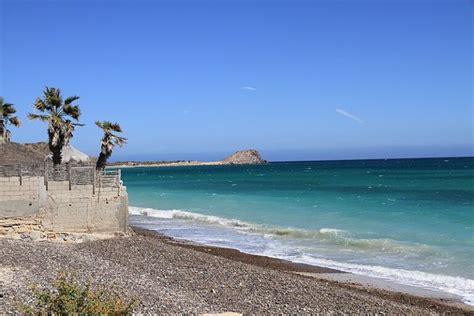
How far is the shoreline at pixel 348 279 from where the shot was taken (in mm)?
13711

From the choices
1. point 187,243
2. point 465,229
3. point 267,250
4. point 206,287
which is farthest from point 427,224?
point 206,287

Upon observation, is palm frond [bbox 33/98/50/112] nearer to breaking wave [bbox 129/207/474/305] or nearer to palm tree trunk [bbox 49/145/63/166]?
palm tree trunk [bbox 49/145/63/166]

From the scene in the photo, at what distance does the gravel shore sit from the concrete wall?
82 cm

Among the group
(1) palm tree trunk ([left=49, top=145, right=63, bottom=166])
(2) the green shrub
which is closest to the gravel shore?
(2) the green shrub

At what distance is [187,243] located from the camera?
22.2 meters

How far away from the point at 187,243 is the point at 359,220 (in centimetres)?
1154

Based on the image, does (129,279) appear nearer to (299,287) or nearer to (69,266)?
(69,266)

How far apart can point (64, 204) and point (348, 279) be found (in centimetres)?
904

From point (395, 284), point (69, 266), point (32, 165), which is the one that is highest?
point (32, 165)

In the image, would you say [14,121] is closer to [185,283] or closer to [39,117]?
[39,117]

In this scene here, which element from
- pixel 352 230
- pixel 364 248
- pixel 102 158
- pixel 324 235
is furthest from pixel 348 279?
pixel 102 158

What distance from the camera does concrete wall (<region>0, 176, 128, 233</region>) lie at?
1658cm

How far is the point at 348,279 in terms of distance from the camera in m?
15.8

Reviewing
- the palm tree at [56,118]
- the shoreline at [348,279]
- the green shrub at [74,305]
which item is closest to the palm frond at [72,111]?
the palm tree at [56,118]
